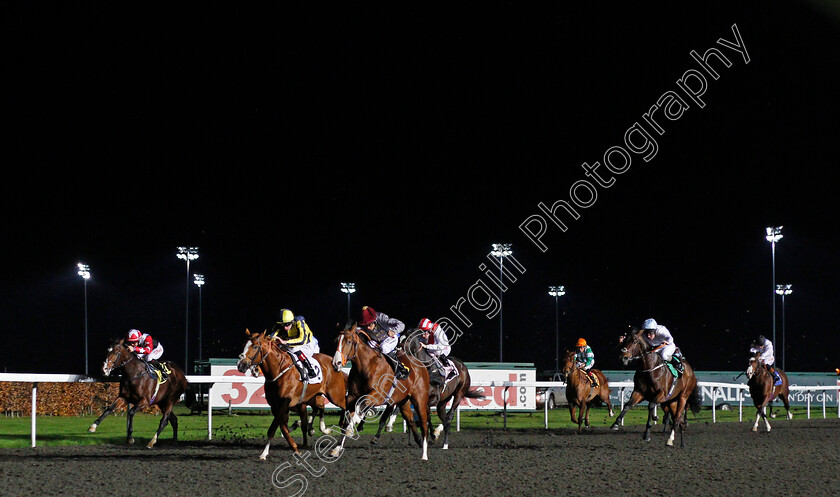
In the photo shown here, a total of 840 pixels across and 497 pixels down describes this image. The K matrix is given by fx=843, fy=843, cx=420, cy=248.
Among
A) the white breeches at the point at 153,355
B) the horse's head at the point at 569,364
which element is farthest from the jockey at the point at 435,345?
the white breeches at the point at 153,355

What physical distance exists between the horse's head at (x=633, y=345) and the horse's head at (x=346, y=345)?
4.62 metres

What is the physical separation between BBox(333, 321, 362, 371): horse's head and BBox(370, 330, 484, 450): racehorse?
37.8 inches

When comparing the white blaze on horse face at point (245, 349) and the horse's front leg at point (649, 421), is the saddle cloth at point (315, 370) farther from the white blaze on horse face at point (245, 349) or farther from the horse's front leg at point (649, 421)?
the horse's front leg at point (649, 421)

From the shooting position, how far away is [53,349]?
47.4 meters

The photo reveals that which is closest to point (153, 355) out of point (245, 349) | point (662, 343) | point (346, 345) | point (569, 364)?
point (245, 349)

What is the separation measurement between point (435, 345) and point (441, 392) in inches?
28.5

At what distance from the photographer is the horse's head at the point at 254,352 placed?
31.6ft

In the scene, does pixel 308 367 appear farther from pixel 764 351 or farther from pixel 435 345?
pixel 764 351

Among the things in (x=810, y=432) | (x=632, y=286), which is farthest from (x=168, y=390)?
(x=632, y=286)

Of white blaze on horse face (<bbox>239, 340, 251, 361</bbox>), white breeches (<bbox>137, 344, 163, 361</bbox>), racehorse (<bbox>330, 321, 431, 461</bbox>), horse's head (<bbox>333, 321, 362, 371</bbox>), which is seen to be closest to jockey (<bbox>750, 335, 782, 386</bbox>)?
racehorse (<bbox>330, 321, 431, 461</bbox>)

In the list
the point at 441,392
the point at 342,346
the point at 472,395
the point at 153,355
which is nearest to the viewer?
the point at 342,346

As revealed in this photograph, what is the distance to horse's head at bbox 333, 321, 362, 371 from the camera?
9.60 meters

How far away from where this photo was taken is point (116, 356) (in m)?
12.0

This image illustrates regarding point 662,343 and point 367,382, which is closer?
point 367,382
